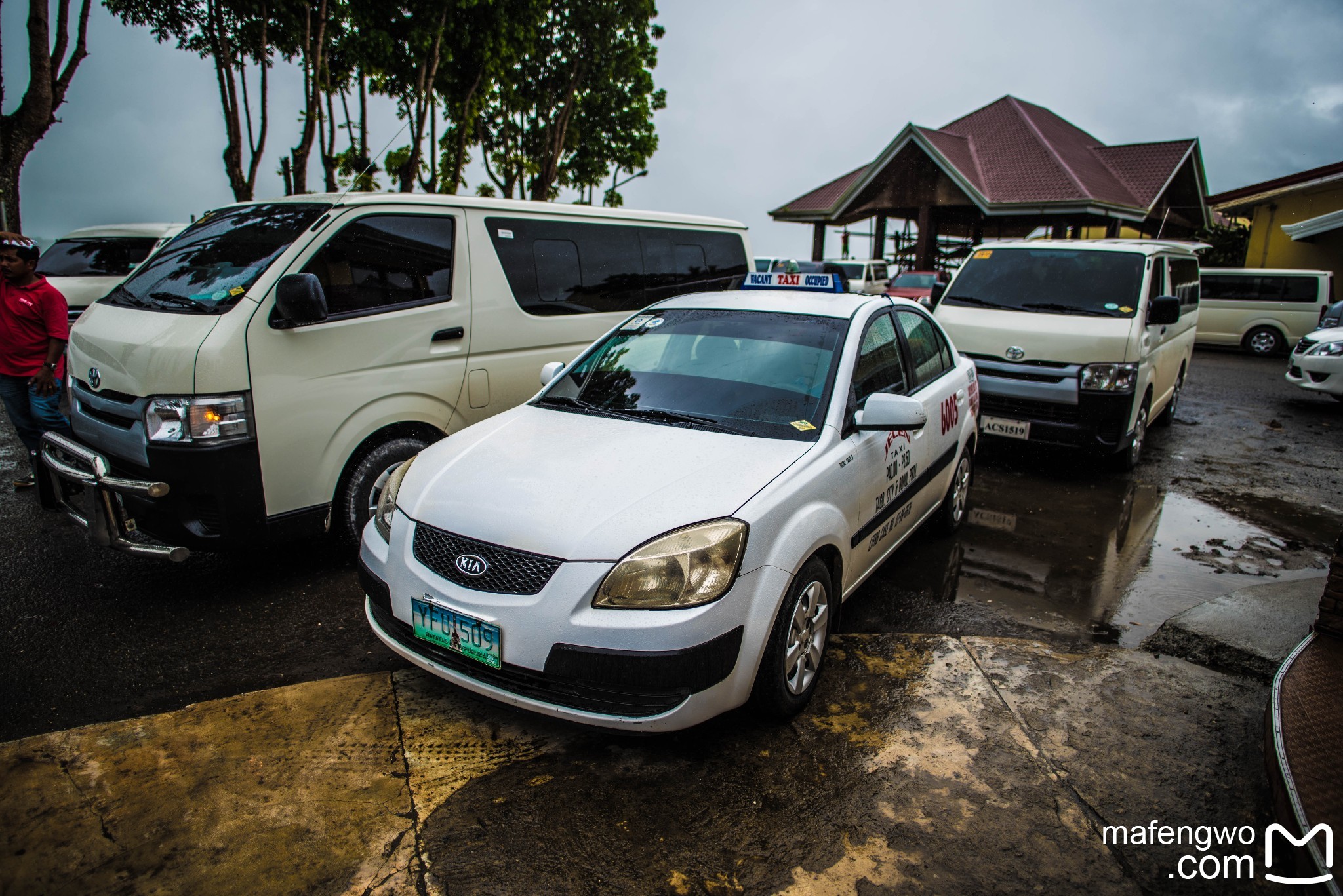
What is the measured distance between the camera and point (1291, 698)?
2.81 m

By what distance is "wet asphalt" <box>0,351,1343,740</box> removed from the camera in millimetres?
3348

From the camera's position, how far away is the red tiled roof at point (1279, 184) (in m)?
21.4

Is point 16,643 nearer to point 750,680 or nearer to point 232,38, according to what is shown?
point 750,680

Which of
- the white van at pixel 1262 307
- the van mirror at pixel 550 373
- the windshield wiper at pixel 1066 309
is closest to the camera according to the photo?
the van mirror at pixel 550 373

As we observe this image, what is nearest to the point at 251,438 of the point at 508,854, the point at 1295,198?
the point at 508,854

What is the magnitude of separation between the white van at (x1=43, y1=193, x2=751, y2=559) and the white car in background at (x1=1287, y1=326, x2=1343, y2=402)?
34.2 ft

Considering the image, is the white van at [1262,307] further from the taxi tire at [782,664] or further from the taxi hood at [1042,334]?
the taxi tire at [782,664]

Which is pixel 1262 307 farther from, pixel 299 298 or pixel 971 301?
pixel 299 298

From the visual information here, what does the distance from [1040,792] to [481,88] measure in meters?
16.0

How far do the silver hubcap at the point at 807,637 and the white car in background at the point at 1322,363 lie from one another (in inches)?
419

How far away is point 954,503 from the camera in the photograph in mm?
5141

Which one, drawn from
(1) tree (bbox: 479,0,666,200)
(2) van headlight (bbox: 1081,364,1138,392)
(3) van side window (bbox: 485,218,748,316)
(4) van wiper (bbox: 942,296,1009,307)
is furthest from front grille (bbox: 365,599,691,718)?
(1) tree (bbox: 479,0,666,200)

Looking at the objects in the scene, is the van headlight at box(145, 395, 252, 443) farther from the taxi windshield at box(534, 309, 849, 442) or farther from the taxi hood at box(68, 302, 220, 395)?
the taxi windshield at box(534, 309, 849, 442)

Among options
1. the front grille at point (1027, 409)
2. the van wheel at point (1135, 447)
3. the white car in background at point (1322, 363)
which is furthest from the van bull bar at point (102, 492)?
the white car in background at point (1322, 363)
